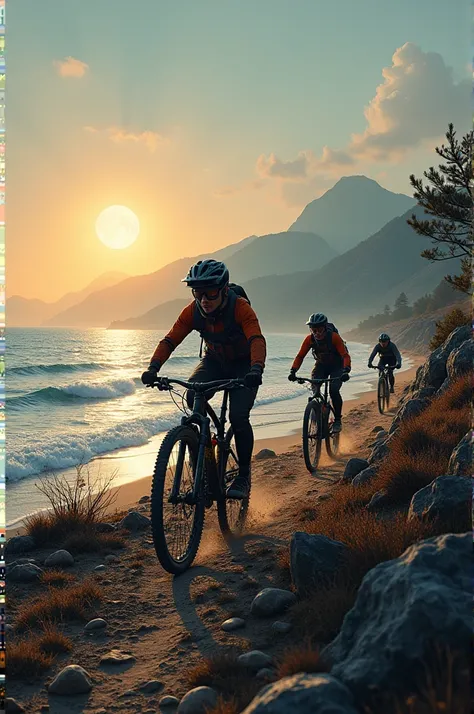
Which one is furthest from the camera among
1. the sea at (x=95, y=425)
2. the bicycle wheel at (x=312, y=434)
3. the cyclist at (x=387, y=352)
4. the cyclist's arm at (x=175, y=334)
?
the cyclist at (x=387, y=352)

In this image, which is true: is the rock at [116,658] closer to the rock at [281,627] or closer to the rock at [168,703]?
the rock at [168,703]

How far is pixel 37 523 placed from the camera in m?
7.11

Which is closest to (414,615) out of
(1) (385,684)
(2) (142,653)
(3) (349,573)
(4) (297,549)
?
(1) (385,684)

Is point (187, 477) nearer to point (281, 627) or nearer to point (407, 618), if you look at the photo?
point (281, 627)

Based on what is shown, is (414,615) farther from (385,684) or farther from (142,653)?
(142,653)

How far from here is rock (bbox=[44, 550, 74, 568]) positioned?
20.5ft

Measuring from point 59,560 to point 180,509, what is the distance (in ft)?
5.48

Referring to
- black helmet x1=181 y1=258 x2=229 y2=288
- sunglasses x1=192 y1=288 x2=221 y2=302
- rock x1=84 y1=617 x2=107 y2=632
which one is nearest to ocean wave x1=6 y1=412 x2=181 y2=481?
sunglasses x1=192 y1=288 x2=221 y2=302

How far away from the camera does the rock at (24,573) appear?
5.79 metres

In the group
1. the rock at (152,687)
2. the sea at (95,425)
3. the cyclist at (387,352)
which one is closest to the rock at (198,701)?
the rock at (152,687)

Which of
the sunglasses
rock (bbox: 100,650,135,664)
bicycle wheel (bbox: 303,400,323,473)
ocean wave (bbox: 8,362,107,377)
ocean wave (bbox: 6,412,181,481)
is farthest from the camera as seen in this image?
ocean wave (bbox: 8,362,107,377)

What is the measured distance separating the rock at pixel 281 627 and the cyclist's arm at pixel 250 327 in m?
2.75

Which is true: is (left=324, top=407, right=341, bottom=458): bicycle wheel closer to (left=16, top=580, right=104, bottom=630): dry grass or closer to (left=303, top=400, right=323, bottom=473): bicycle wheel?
(left=303, top=400, right=323, bottom=473): bicycle wheel

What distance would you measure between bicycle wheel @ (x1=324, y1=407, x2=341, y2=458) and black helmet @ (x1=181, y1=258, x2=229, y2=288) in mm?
6058
